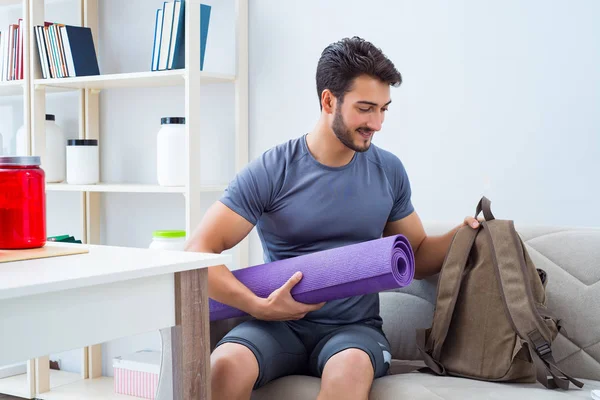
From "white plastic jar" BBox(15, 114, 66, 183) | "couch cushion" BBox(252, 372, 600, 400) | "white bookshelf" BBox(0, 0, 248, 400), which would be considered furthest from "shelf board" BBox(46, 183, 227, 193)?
"couch cushion" BBox(252, 372, 600, 400)

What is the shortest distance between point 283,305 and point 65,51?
1.79 meters

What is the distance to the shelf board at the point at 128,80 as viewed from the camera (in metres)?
2.79

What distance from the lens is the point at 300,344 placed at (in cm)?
192

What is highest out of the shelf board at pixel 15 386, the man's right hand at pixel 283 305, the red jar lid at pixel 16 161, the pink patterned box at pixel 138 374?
the red jar lid at pixel 16 161

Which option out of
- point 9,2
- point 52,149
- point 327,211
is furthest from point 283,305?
point 9,2

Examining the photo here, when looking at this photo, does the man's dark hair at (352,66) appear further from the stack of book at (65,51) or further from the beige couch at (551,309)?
the stack of book at (65,51)

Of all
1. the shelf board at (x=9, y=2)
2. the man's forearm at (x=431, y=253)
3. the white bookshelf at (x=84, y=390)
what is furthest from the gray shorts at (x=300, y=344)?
the shelf board at (x=9, y=2)

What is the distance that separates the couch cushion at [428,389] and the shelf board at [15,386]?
5.73ft

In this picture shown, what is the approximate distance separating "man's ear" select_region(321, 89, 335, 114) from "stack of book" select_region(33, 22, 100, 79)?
55.2 inches

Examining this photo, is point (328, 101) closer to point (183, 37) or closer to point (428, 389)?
point (428, 389)

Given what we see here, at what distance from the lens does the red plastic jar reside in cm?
140

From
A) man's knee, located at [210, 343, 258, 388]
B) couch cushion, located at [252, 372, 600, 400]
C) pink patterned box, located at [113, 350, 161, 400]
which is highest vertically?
man's knee, located at [210, 343, 258, 388]

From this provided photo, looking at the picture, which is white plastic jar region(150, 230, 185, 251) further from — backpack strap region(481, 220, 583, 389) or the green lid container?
backpack strap region(481, 220, 583, 389)

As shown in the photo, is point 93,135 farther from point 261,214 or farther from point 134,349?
point 261,214
